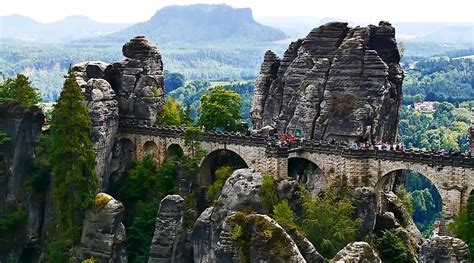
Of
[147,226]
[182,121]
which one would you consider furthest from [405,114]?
[147,226]

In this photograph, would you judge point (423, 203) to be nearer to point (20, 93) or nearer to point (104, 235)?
point (20, 93)

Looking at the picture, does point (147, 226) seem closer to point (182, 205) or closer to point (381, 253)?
point (182, 205)

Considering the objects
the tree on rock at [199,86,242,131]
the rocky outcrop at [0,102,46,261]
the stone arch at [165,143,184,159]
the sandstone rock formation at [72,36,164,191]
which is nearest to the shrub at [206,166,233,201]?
the stone arch at [165,143,184,159]

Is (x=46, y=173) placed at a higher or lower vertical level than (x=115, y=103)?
lower

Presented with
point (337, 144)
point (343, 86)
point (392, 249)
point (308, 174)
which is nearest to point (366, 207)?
point (392, 249)

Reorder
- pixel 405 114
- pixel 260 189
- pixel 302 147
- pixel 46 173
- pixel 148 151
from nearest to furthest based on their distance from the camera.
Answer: pixel 260 189, pixel 302 147, pixel 46 173, pixel 148 151, pixel 405 114

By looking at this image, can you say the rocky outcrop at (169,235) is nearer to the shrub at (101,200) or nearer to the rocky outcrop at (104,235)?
the rocky outcrop at (104,235)

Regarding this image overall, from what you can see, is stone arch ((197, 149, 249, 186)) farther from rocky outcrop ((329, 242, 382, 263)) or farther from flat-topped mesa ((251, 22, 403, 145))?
rocky outcrop ((329, 242, 382, 263))

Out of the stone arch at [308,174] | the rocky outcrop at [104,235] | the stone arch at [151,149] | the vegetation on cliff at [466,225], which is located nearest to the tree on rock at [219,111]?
the stone arch at [151,149]
